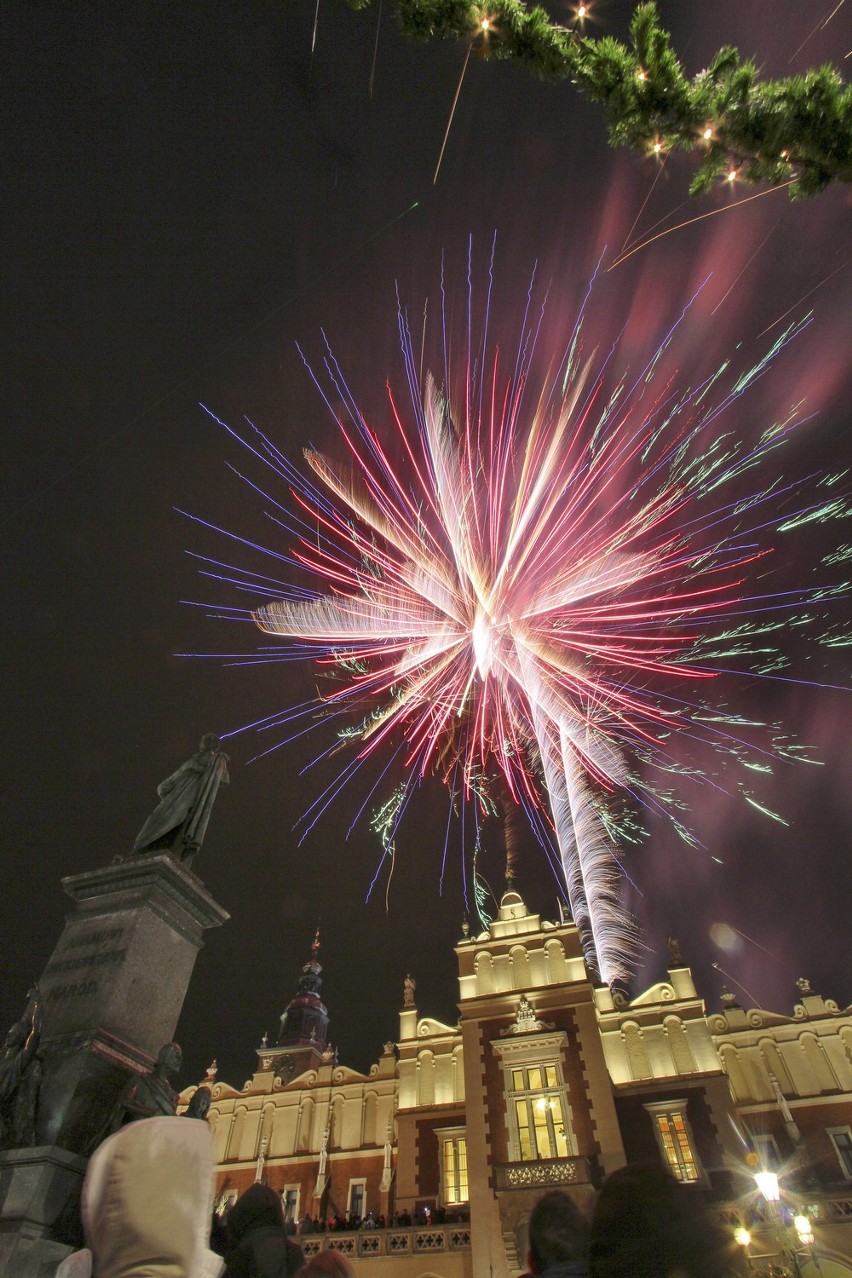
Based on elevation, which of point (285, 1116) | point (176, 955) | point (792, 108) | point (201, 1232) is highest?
point (285, 1116)

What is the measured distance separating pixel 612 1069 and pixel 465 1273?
22.3ft

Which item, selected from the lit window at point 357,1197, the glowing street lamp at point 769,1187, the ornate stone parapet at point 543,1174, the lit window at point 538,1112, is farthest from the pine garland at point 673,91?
the lit window at point 357,1197

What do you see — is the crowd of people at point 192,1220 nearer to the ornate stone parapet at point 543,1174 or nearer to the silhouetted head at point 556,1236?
the silhouetted head at point 556,1236

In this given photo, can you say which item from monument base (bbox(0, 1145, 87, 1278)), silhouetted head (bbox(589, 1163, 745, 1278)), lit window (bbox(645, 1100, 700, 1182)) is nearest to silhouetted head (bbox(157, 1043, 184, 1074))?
monument base (bbox(0, 1145, 87, 1278))

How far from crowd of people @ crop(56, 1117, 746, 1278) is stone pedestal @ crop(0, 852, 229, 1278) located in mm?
3355

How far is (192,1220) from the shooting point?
2332mm

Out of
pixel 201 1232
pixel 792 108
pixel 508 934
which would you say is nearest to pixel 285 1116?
pixel 508 934

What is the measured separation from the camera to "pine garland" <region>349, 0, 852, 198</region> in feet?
14.4

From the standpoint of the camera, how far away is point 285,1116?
1055 inches

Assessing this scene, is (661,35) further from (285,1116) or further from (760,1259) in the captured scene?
(285,1116)

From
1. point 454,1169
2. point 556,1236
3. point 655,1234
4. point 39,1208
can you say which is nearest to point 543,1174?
point 454,1169

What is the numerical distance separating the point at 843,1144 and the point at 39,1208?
2417 cm

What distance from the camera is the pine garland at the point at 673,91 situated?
4.40m

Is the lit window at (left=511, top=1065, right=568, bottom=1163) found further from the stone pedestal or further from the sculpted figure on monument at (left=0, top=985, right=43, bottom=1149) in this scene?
the sculpted figure on monument at (left=0, top=985, right=43, bottom=1149)
